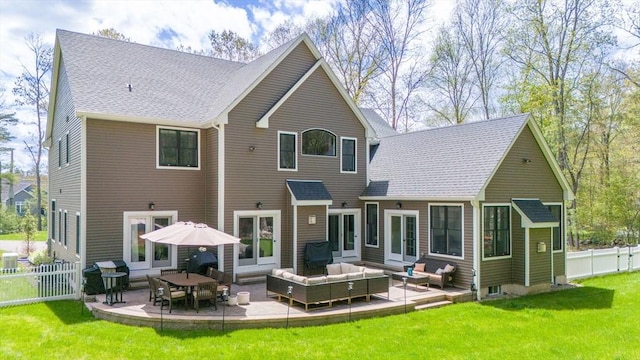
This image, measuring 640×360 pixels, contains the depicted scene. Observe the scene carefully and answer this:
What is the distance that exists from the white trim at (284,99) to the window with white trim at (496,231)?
7.32 metres

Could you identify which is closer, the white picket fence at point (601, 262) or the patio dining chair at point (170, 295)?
the patio dining chair at point (170, 295)

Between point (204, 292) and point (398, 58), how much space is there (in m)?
24.3

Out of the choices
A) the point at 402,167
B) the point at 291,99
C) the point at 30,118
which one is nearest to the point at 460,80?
the point at 402,167

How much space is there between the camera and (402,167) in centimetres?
1653

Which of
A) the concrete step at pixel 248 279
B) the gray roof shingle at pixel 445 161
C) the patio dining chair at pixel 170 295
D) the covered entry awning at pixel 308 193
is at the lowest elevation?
the concrete step at pixel 248 279

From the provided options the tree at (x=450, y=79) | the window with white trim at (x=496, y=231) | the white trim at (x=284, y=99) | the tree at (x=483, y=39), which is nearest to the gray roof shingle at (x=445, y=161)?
the window with white trim at (x=496, y=231)

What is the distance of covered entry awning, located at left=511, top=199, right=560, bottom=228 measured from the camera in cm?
1333

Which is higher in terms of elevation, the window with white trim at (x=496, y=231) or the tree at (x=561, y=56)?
the tree at (x=561, y=56)

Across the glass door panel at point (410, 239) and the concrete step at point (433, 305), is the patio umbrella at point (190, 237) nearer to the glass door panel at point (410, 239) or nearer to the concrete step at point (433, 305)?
the concrete step at point (433, 305)

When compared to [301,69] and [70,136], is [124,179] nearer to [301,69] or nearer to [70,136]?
[70,136]

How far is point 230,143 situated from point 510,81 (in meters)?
20.4

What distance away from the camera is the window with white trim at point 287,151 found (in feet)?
49.4

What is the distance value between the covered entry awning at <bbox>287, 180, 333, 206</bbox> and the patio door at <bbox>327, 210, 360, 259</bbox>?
125 centimetres

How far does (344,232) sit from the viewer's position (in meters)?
16.7
